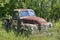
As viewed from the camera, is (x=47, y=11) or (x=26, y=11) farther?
(x=47, y=11)

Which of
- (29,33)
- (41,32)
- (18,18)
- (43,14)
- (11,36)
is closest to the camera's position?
(11,36)

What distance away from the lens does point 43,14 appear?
19312 millimetres

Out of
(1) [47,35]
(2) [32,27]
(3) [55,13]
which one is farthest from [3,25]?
(3) [55,13]

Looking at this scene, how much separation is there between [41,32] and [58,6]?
8.39 meters

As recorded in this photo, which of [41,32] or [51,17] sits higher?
[41,32]

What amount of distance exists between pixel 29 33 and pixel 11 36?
1.27 metres

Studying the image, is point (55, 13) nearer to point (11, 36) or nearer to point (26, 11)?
point (26, 11)

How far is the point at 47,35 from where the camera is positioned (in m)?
11.3

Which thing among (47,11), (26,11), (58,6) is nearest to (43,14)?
(47,11)

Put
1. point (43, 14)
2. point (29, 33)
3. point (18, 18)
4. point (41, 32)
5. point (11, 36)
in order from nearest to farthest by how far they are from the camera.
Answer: point (11, 36)
point (29, 33)
point (41, 32)
point (18, 18)
point (43, 14)

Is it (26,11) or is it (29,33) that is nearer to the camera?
(29,33)

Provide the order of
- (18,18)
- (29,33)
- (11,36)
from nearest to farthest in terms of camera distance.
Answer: (11,36), (29,33), (18,18)

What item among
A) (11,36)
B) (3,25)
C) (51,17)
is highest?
(11,36)

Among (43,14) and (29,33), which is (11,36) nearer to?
(29,33)
